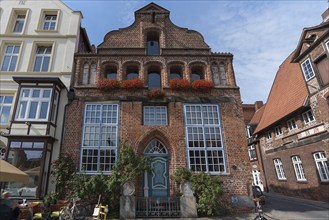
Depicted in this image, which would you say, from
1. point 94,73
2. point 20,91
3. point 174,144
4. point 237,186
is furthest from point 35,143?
point 237,186

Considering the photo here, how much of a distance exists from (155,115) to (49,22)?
33.4 ft

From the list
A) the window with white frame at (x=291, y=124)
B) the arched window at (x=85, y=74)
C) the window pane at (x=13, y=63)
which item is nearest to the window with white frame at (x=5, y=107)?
the window pane at (x=13, y=63)

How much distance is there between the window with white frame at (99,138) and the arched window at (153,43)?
472cm

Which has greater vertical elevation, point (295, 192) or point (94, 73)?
point (94, 73)

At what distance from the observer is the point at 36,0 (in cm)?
1401

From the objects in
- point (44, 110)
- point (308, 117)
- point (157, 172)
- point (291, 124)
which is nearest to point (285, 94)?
point (291, 124)

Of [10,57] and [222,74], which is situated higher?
[10,57]

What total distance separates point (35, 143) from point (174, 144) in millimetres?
7074

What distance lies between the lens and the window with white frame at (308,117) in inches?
531

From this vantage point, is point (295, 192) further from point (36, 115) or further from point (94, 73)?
point (36, 115)

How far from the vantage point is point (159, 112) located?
1138 centimetres

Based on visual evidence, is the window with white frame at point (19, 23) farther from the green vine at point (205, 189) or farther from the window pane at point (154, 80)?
the green vine at point (205, 189)

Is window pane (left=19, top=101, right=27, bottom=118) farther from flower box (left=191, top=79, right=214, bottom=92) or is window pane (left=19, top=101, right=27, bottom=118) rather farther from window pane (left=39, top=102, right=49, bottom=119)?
flower box (left=191, top=79, right=214, bottom=92)

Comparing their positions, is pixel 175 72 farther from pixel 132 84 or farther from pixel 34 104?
pixel 34 104
